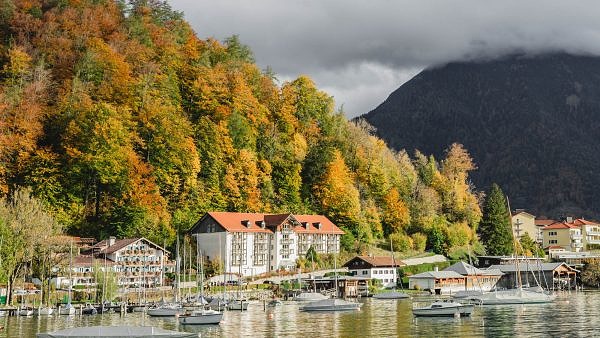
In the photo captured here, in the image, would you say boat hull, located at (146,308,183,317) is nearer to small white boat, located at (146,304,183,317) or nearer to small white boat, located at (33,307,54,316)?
small white boat, located at (146,304,183,317)

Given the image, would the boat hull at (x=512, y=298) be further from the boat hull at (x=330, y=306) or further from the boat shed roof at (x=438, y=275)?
the boat shed roof at (x=438, y=275)

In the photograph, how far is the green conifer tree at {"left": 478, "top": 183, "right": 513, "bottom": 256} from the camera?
152750mm

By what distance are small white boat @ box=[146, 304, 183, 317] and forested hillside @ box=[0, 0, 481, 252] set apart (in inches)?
1087

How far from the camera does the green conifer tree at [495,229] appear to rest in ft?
501

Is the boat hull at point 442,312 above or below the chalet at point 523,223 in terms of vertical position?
below

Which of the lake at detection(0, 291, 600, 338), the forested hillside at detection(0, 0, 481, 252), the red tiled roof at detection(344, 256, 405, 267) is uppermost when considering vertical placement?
the forested hillside at detection(0, 0, 481, 252)

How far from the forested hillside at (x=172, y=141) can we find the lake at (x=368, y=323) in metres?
31.5

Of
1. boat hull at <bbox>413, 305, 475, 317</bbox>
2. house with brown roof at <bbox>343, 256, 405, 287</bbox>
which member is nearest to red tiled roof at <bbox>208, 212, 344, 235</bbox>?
house with brown roof at <bbox>343, 256, 405, 287</bbox>

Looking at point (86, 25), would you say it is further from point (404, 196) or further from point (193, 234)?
point (404, 196)

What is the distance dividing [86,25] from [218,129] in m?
32.8

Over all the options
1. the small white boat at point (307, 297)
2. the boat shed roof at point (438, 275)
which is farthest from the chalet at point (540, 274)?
the small white boat at point (307, 297)

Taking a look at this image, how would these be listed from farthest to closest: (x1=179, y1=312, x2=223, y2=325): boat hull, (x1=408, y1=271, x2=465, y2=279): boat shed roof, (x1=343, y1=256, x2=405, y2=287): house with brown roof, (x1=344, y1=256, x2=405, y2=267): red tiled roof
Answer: (x1=408, y1=271, x2=465, y2=279): boat shed roof < (x1=344, y1=256, x2=405, y2=267): red tiled roof < (x1=343, y1=256, x2=405, y2=287): house with brown roof < (x1=179, y1=312, x2=223, y2=325): boat hull

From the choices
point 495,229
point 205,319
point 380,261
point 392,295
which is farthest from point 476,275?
point 205,319

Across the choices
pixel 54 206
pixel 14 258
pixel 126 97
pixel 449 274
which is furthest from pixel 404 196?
pixel 14 258
